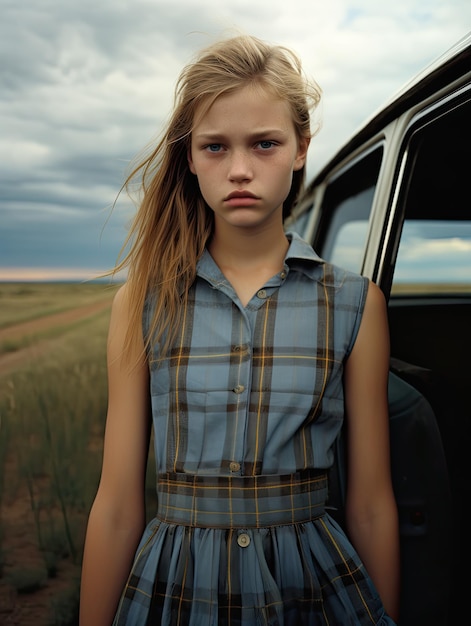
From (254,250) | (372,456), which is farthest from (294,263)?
(372,456)

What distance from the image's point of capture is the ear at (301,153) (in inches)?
54.3

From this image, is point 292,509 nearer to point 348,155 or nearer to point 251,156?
point 251,156

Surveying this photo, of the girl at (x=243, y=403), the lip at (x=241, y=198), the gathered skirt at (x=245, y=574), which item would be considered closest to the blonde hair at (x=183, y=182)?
the girl at (x=243, y=403)

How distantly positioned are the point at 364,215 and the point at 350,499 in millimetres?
1162

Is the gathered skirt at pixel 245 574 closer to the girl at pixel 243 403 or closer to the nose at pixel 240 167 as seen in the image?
the girl at pixel 243 403

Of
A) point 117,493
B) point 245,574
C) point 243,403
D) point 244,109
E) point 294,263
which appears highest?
point 244,109

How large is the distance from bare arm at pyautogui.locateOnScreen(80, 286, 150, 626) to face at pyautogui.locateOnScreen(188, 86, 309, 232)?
0.30 m

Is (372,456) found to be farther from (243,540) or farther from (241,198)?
(241,198)

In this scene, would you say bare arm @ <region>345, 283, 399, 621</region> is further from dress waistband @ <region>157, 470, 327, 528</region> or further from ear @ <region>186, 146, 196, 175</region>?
ear @ <region>186, 146, 196, 175</region>

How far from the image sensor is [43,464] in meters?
2.37

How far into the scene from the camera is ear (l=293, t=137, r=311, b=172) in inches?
54.3

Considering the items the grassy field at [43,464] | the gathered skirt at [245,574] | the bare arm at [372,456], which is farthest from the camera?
the grassy field at [43,464]

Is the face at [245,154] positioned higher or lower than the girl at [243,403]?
higher

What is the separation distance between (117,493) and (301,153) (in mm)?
753
